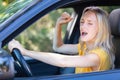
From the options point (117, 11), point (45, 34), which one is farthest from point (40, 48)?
point (117, 11)

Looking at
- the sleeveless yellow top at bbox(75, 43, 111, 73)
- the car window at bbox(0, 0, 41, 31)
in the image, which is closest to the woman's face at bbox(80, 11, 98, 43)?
the sleeveless yellow top at bbox(75, 43, 111, 73)

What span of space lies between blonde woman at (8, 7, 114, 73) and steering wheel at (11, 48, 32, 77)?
2.1 inches

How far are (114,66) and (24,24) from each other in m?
0.87

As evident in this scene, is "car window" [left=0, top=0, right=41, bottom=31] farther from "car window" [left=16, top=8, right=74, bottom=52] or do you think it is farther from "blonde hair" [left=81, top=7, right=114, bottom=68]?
"car window" [left=16, top=8, right=74, bottom=52]

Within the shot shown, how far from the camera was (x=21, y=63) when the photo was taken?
360cm

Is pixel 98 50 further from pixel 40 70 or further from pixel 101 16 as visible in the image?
pixel 40 70

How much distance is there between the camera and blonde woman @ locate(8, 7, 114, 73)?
3402 mm

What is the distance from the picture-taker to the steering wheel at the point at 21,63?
3.48 meters

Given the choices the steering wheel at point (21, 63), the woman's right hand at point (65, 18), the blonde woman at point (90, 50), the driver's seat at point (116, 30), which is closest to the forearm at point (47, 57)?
the blonde woman at point (90, 50)

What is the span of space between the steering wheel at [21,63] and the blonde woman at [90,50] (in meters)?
0.05

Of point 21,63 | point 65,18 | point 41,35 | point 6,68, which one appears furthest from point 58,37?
point 41,35

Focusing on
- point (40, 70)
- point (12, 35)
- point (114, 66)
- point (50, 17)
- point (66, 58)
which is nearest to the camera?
point (12, 35)

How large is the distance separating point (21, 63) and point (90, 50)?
0.49 m

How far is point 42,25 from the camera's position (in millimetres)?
9906
